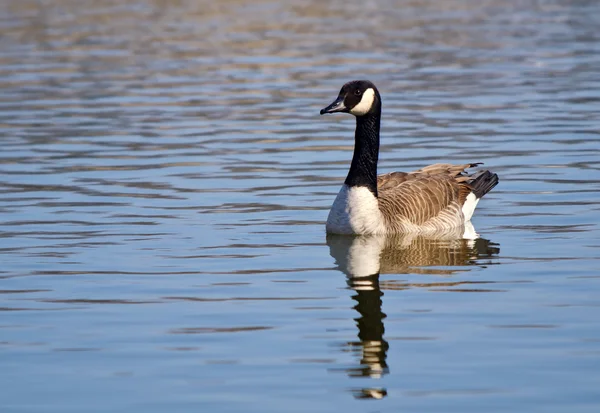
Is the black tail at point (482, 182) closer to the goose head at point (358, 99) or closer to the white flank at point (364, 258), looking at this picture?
the goose head at point (358, 99)

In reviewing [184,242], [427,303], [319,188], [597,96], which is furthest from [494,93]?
[427,303]

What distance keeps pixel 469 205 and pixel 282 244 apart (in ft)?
8.75

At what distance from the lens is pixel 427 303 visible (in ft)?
35.3

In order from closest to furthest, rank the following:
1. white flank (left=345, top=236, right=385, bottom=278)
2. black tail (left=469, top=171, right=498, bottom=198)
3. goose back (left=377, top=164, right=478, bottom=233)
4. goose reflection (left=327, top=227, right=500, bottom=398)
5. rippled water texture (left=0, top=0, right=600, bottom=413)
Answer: rippled water texture (left=0, top=0, right=600, bottom=413) → goose reflection (left=327, top=227, right=500, bottom=398) → white flank (left=345, top=236, right=385, bottom=278) → goose back (left=377, top=164, right=478, bottom=233) → black tail (left=469, top=171, right=498, bottom=198)

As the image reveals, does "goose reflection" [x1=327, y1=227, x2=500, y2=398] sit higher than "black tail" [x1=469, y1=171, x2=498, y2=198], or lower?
lower

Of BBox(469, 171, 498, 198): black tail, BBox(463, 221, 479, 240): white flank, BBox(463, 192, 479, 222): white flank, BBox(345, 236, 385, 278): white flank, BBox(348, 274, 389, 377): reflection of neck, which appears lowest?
BBox(348, 274, 389, 377): reflection of neck

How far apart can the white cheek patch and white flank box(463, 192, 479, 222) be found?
1.72m

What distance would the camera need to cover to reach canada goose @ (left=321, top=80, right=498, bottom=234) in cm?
1392

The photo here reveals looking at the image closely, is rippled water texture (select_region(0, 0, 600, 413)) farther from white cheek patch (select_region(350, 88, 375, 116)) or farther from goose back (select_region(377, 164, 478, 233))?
white cheek patch (select_region(350, 88, 375, 116))

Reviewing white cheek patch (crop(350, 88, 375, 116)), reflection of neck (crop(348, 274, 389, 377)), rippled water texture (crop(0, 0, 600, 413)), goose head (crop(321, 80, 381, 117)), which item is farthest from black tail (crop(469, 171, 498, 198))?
reflection of neck (crop(348, 274, 389, 377))

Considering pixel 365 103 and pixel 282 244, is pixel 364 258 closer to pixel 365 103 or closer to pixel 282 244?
pixel 282 244

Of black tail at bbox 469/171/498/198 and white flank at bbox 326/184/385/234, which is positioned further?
black tail at bbox 469/171/498/198

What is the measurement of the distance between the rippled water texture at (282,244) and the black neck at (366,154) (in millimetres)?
769

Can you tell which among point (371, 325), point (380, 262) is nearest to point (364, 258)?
point (380, 262)
